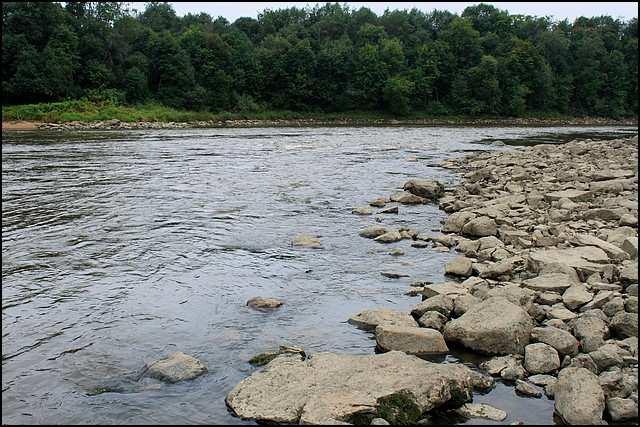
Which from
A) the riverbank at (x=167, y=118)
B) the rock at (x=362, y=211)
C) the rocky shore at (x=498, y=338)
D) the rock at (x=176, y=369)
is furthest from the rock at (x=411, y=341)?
the riverbank at (x=167, y=118)

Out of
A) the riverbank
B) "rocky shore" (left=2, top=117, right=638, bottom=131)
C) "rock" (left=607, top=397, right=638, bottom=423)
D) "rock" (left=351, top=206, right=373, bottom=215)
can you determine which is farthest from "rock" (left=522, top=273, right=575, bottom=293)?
the riverbank

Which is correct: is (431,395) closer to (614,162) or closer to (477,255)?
(477,255)

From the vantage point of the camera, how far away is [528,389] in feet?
16.5

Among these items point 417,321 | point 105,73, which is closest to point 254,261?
point 417,321

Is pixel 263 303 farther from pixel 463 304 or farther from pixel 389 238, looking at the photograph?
pixel 389 238

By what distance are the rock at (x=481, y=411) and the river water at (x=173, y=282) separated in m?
0.13

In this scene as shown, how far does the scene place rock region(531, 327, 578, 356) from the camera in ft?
18.2

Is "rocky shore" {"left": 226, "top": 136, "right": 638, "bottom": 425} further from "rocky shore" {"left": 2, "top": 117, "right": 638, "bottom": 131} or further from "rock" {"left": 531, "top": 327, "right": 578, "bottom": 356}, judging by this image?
"rocky shore" {"left": 2, "top": 117, "right": 638, "bottom": 131}

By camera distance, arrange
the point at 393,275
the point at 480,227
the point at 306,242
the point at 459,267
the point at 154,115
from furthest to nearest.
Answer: the point at 154,115 < the point at 480,227 < the point at 306,242 < the point at 393,275 < the point at 459,267

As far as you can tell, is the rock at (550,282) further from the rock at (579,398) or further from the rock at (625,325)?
the rock at (579,398)

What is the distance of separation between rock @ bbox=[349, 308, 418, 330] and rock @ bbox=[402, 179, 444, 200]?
9.00 meters

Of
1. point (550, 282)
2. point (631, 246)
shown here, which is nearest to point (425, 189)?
point (631, 246)

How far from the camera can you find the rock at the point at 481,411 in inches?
183

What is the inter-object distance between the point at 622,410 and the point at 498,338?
146 centimetres
